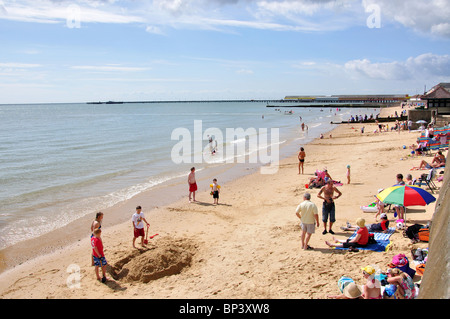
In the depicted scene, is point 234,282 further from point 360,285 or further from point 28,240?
→ point 28,240

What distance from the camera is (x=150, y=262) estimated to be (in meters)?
7.96

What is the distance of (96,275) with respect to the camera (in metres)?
7.77

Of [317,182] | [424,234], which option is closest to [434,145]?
[317,182]

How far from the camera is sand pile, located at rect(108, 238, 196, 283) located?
7.72 m

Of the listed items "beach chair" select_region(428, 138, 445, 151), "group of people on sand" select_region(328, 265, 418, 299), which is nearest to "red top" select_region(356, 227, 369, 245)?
"group of people on sand" select_region(328, 265, 418, 299)

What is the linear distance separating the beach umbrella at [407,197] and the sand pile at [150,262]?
5.14m

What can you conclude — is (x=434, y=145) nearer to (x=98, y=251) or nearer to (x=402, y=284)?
(x=402, y=284)

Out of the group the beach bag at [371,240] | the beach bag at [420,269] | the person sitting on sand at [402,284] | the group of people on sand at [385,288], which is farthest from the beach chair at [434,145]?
the person sitting on sand at [402,284]

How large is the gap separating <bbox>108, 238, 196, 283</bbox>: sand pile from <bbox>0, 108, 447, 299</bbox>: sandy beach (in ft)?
0.07

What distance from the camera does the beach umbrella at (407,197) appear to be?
8031mm

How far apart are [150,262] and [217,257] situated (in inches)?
64.6

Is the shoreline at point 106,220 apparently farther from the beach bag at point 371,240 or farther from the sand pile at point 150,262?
the beach bag at point 371,240

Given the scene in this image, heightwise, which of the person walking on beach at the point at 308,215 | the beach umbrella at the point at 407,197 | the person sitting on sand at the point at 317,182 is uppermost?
the beach umbrella at the point at 407,197
